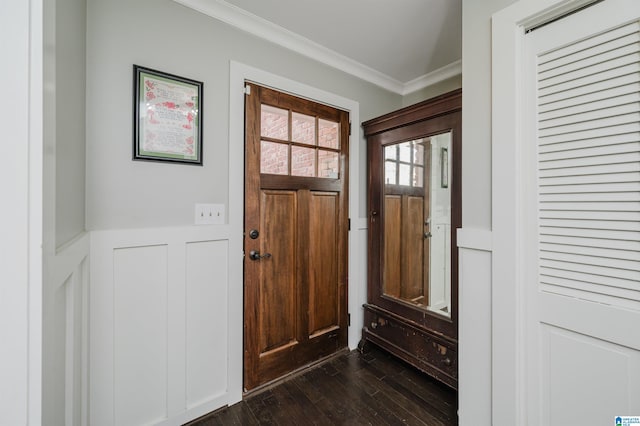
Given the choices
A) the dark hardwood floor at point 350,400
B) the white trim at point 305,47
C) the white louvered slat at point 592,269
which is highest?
the white trim at point 305,47

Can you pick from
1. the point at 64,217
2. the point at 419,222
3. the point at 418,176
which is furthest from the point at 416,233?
the point at 64,217

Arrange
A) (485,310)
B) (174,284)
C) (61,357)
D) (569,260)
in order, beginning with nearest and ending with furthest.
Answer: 1. (61,357)
2. (569,260)
3. (485,310)
4. (174,284)

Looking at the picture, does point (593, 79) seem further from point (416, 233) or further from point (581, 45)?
point (416, 233)

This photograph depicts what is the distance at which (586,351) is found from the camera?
104 cm

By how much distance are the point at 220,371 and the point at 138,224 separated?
3.41ft

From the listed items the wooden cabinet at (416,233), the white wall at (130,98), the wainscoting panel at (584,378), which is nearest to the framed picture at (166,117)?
the white wall at (130,98)

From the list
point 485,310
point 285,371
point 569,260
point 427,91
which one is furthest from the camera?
point 427,91

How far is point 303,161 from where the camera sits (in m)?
2.04

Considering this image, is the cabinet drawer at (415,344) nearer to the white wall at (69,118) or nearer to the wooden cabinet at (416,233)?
the wooden cabinet at (416,233)

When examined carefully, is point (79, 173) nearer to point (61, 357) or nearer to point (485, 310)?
point (61, 357)

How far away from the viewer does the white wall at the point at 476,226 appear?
50.5 inches

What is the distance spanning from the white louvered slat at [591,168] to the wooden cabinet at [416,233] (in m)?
0.59

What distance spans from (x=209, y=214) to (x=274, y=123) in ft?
2.61
